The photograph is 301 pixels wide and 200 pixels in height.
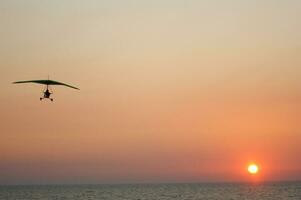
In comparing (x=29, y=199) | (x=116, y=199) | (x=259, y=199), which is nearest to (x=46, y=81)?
(x=259, y=199)

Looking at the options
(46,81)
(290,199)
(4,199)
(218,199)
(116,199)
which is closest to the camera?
(46,81)

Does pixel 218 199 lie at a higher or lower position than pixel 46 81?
lower

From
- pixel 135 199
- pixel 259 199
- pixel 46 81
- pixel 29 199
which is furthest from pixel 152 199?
pixel 46 81

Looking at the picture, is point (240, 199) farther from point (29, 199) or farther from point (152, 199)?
point (29, 199)

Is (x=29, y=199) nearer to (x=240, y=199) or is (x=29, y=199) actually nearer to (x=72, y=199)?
(x=72, y=199)

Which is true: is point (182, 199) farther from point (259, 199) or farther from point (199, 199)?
point (259, 199)

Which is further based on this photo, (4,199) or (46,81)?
(4,199)

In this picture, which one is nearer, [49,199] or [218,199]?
[218,199]

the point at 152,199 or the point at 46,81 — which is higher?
the point at 46,81

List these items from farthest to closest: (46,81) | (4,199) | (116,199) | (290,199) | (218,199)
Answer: (4,199)
(116,199)
(218,199)
(290,199)
(46,81)
